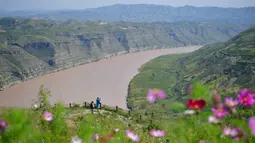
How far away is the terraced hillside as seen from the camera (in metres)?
58.6

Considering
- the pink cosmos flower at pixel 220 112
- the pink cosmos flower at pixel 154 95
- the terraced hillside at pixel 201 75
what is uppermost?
the pink cosmos flower at pixel 154 95

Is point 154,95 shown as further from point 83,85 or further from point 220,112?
point 83,85

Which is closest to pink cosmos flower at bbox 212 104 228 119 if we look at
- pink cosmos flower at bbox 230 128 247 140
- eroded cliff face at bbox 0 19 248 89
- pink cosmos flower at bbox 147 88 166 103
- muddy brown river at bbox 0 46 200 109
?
pink cosmos flower at bbox 230 128 247 140

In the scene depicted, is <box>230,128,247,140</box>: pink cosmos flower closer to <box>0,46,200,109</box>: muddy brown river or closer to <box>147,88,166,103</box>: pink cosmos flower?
<box>147,88,166,103</box>: pink cosmos flower

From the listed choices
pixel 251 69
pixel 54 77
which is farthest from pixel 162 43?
pixel 251 69

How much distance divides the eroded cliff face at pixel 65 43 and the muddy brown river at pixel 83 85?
4.50m

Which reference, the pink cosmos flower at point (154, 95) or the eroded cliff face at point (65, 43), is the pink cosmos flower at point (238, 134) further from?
the eroded cliff face at point (65, 43)

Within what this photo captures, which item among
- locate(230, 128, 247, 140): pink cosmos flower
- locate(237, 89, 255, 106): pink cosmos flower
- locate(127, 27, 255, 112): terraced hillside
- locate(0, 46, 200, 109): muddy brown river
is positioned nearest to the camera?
locate(230, 128, 247, 140): pink cosmos flower

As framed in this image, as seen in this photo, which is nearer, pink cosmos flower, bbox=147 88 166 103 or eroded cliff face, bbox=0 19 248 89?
pink cosmos flower, bbox=147 88 166 103

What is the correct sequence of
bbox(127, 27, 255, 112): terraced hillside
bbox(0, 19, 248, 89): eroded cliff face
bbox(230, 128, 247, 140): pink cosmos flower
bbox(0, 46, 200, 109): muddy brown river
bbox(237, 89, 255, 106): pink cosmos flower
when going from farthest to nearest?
bbox(0, 19, 248, 89): eroded cliff face → bbox(0, 46, 200, 109): muddy brown river → bbox(127, 27, 255, 112): terraced hillside → bbox(237, 89, 255, 106): pink cosmos flower → bbox(230, 128, 247, 140): pink cosmos flower

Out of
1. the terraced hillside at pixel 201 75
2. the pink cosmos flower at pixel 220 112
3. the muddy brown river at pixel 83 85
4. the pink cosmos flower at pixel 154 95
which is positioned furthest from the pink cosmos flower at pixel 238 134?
the muddy brown river at pixel 83 85

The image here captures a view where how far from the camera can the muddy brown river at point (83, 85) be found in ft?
209

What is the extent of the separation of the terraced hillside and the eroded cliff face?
29816 mm

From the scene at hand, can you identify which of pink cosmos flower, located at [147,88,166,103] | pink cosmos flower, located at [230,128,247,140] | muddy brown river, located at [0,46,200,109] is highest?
pink cosmos flower, located at [147,88,166,103]
